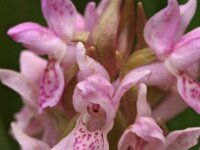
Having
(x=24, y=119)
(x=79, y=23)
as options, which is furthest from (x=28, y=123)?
(x=79, y=23)

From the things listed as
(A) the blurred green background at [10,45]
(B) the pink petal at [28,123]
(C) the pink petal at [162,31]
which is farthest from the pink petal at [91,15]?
(A) the blurred green background at [10,45]

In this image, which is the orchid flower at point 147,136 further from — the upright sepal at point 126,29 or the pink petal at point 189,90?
the upright sepal at point 126,29

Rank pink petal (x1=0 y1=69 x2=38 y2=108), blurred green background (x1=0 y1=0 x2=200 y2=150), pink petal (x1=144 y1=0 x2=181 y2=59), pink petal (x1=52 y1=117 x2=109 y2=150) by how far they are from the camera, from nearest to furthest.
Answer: pink petal (x1=52 y1=117 x2=109 y2=150) < pink petal (x1=144 y1=0 x2=181 y2=59) < pink petal (x1=0 y1=69 x2=38 y2=108) < blurred green background (x1=0 y1=0 x2=200 y2=150)

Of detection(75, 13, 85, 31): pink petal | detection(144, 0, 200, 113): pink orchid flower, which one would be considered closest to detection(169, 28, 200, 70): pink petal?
detection(144, 0, 200, 113): pink orchid flower

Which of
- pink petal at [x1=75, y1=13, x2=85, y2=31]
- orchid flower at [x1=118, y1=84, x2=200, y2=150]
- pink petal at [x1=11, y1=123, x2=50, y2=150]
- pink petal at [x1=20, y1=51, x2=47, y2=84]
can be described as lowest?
pink petal at [x1=11, y1=123, x2=50, y2=150]

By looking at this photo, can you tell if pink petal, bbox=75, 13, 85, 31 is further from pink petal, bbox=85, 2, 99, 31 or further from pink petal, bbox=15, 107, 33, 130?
pink petal, bbox=15, 107, 33, 130

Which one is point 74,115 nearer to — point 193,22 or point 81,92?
point 81,92
